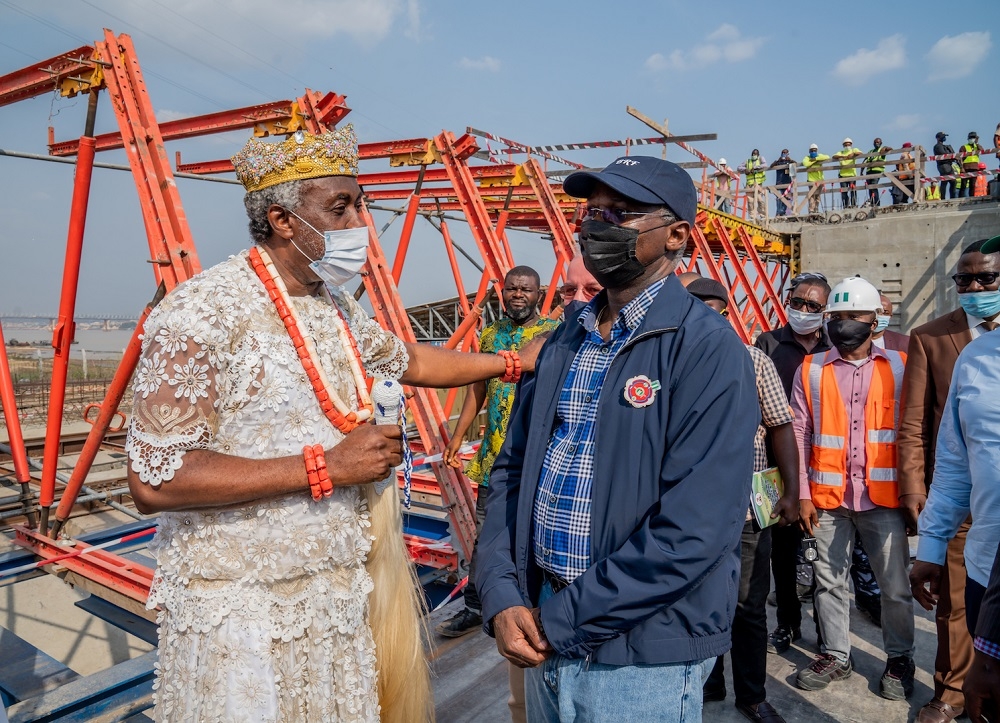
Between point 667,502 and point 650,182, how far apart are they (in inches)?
29.9

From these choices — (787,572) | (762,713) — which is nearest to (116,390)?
(762,713)

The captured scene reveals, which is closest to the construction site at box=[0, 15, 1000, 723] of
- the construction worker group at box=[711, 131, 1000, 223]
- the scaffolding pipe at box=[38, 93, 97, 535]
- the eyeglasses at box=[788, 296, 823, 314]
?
the scaffolding pipe at box=[38, 93, 97, 535]

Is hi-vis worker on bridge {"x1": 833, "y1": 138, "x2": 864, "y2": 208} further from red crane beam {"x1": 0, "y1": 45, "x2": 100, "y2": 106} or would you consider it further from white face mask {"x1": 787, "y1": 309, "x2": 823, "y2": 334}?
red crane beam {"x1": 0, "y1": 45, "x2": 100, "y2": 106}

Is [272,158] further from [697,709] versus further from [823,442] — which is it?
[823,442]

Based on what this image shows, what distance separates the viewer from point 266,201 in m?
1.88

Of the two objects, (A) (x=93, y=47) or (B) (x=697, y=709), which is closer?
(B) (x=697, y=709)

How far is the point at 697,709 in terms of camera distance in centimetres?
157

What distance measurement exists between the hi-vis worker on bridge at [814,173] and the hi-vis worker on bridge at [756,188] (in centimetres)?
118

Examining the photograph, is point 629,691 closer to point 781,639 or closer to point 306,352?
point 306,352

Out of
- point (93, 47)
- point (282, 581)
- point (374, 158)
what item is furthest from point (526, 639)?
point (374, 158)

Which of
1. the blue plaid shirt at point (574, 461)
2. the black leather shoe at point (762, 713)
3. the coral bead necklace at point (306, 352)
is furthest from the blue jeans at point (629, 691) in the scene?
the black leather shoe at point (762, 713)

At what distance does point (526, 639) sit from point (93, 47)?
469 cm

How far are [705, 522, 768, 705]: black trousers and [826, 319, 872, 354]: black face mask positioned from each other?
3.64ft

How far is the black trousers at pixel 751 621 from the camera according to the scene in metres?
3.05
